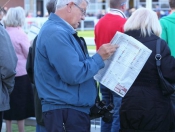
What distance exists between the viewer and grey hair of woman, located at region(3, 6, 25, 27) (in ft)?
18.5

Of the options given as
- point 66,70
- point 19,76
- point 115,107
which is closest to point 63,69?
point 66,70

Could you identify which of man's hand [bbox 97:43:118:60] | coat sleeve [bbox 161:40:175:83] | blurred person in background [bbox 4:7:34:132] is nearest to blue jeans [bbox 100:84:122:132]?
coat sleeve [bbox 161:40:175:83]

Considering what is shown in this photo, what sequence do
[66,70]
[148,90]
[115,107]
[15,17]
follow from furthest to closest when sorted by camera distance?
[15,17] → [115,107] → [148,90] → [66,70]

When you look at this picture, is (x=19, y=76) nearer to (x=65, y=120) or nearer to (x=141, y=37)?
(x=141, y=37)

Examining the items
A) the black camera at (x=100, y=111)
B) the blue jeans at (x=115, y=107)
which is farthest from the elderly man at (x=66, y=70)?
the blue jeans at (x=115, y=107)

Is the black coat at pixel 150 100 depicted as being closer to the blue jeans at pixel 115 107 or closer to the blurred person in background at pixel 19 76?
the blue jeans at pixel 115 107

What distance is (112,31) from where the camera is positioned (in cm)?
480

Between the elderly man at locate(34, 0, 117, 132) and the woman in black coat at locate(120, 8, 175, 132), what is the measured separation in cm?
73

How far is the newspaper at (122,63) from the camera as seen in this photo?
135 inches

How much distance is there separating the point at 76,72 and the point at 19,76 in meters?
2.89

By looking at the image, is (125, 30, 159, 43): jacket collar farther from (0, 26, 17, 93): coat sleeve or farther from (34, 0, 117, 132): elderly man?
(0, 26, 17, 93): coat sleeve

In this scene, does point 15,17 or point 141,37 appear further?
point 15,17

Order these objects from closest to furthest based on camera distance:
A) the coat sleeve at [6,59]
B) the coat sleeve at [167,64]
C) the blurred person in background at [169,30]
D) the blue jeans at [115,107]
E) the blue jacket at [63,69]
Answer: the blue jacket at [63,69], the coat sleeve at [167,64], the coat sleeve at [6,59], the blurred person in background at [169,30], the blue jeans at [115,107]

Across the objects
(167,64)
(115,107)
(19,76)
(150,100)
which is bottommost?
(115,107)
